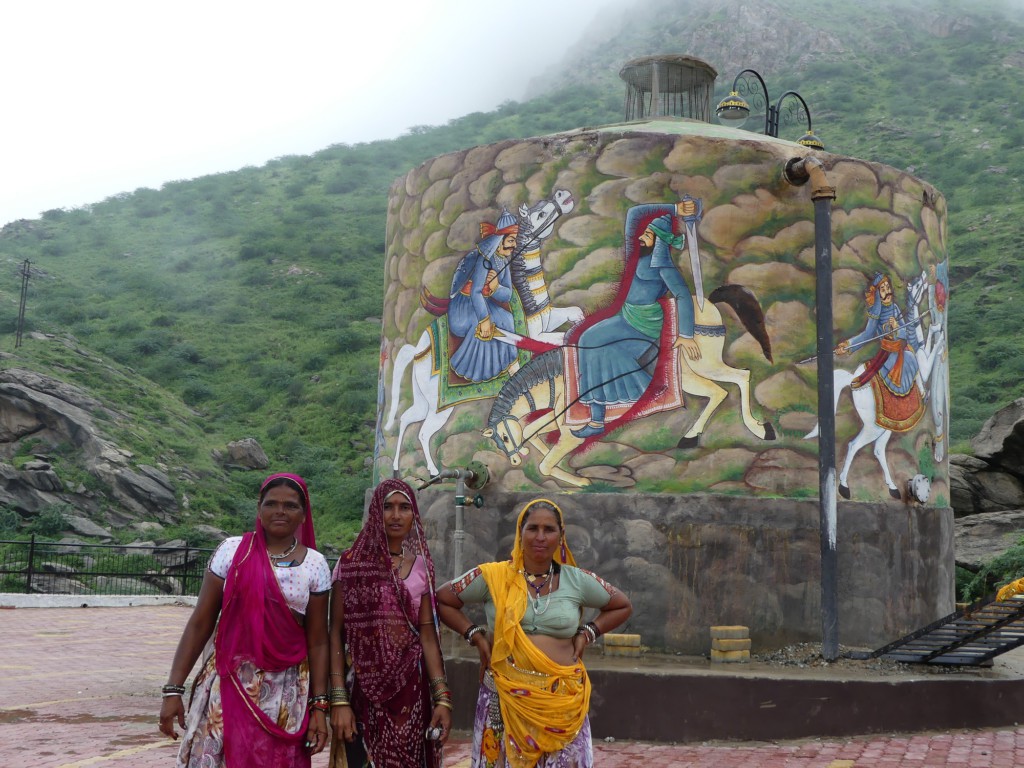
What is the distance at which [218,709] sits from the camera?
454 centimetres

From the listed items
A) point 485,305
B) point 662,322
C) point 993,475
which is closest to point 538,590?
point 662,322

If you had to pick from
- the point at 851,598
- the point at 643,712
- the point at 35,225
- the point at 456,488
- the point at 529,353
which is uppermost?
the point at 35,225

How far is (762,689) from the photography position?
8.27m

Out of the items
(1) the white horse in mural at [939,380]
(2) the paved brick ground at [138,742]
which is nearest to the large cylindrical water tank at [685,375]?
(1) the white horse in mural at [939,380]

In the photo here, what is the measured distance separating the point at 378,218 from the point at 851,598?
61563mm

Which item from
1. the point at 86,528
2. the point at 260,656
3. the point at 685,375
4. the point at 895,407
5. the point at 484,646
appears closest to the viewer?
the point at 260,656

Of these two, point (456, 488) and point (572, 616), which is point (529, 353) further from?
point (572, 616)

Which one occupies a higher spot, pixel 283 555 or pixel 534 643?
pixel 283 555

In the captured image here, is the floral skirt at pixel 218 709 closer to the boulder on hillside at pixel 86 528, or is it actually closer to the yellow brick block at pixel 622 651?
the yellow brick block at pixel 622 651

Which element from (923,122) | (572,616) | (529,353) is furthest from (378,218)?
(572,616)

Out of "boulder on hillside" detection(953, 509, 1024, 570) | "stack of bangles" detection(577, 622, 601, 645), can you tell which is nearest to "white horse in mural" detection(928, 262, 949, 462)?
"stack of bangles" detection(577, 622, 601, 645)

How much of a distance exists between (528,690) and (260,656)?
1.17 meters

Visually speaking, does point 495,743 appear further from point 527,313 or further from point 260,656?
point 527,313

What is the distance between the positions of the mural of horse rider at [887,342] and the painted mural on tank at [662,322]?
2cm
